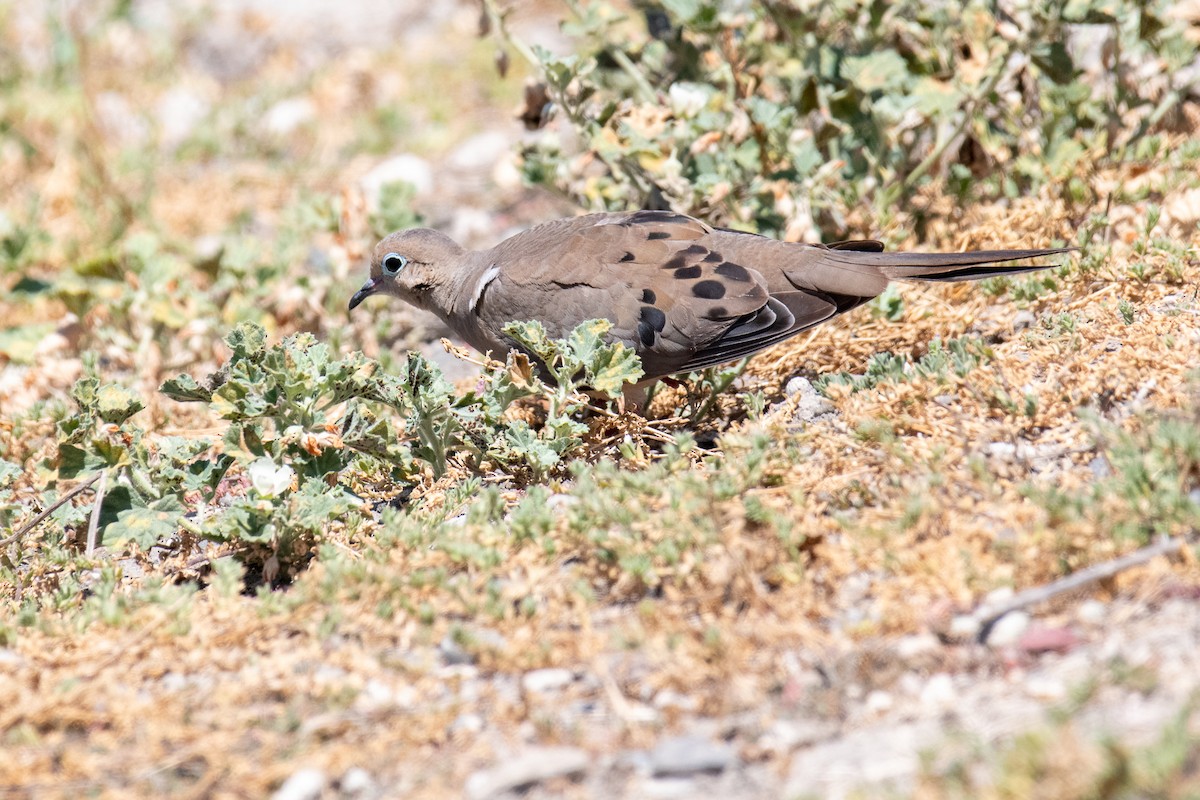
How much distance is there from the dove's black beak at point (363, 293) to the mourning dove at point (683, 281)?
90 centimetres

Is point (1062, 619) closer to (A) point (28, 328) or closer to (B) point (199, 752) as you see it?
Result: (B) point (199, 752)

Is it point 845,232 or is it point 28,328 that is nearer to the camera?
point 845,232

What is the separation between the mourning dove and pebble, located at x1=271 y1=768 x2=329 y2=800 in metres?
2.07

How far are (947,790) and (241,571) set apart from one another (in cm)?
206

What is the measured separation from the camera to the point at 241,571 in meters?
3.45

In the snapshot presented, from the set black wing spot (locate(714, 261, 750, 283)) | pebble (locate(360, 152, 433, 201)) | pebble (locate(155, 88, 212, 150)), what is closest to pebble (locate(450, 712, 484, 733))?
black wing spot (locate(714, 261, 750, 283))

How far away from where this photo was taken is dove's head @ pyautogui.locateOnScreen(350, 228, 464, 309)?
536 centimetres

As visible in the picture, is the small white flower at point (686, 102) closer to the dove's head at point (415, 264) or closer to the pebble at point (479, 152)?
the dove's head at point (415, 264)

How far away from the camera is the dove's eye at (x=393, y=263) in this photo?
541 cm

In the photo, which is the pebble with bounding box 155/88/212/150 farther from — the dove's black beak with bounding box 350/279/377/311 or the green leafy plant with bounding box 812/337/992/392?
the green leafy plant with bounding box 812/337/992/392

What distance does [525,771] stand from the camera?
2615mm

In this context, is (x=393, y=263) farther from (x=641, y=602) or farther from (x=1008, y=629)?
(x=1008, y=629)

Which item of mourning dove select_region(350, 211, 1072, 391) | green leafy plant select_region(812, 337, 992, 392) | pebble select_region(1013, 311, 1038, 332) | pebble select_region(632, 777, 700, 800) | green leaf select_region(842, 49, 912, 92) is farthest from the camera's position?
green leaf select_region(842, 49, 912, 92)

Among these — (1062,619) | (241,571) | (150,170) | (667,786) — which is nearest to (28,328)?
(150,170)
